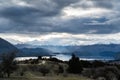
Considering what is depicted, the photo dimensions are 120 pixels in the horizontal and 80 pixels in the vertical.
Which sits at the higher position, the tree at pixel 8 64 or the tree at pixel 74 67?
the tree at pixel 8 64

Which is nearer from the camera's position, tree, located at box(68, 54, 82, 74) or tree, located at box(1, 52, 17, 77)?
tree, located at box(1, 52, 17, 77)

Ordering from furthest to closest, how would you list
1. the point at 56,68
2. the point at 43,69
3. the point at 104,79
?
the point at 56,68 < the point at 43,69 < the point at 104,79

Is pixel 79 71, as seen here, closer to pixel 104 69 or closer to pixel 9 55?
pixel 104 69

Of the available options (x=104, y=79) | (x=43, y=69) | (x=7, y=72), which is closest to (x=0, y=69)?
(x=7, y=72)

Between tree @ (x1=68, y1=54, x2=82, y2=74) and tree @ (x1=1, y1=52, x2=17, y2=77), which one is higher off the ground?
tree @ (x1=1, y1=52, x2=17, y2=77)

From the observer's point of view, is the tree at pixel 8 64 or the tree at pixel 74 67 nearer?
the tree at pixel 8 64

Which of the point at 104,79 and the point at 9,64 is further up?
the point at 9,64

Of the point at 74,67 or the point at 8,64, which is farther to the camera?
the point at 74,67

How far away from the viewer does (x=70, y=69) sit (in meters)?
154

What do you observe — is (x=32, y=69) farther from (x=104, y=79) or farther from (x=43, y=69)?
(x=104, y=79)

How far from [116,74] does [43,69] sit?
32.4 m

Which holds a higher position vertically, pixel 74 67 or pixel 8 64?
pixel 8 64

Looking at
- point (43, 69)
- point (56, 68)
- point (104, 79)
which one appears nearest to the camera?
point (104, 79)

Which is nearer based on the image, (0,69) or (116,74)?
(0,69)
